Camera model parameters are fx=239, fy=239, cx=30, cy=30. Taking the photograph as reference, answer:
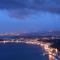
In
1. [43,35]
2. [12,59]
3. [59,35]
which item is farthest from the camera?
[43,35]

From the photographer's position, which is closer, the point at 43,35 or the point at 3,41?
the point at 43,35

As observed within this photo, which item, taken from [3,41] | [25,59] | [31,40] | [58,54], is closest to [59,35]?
[25,59]

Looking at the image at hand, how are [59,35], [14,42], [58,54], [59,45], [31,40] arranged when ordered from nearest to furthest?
[58,54] < [59,45] < [59,35] < [31,40] < [14,42]

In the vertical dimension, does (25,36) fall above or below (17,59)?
above

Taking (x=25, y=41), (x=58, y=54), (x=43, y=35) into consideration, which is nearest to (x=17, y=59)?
(x=58, y=54)

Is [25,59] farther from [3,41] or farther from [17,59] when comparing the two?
[3,41]

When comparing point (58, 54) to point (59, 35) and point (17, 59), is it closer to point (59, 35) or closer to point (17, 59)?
point (17, 59)

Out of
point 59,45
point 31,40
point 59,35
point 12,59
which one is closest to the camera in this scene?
point 59,45

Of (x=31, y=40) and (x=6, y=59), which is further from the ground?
(x=31, y=40)

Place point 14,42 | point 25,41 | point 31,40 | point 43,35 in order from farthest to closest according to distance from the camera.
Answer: point 14,42
point 25,41
point 31,40
point 43,35
